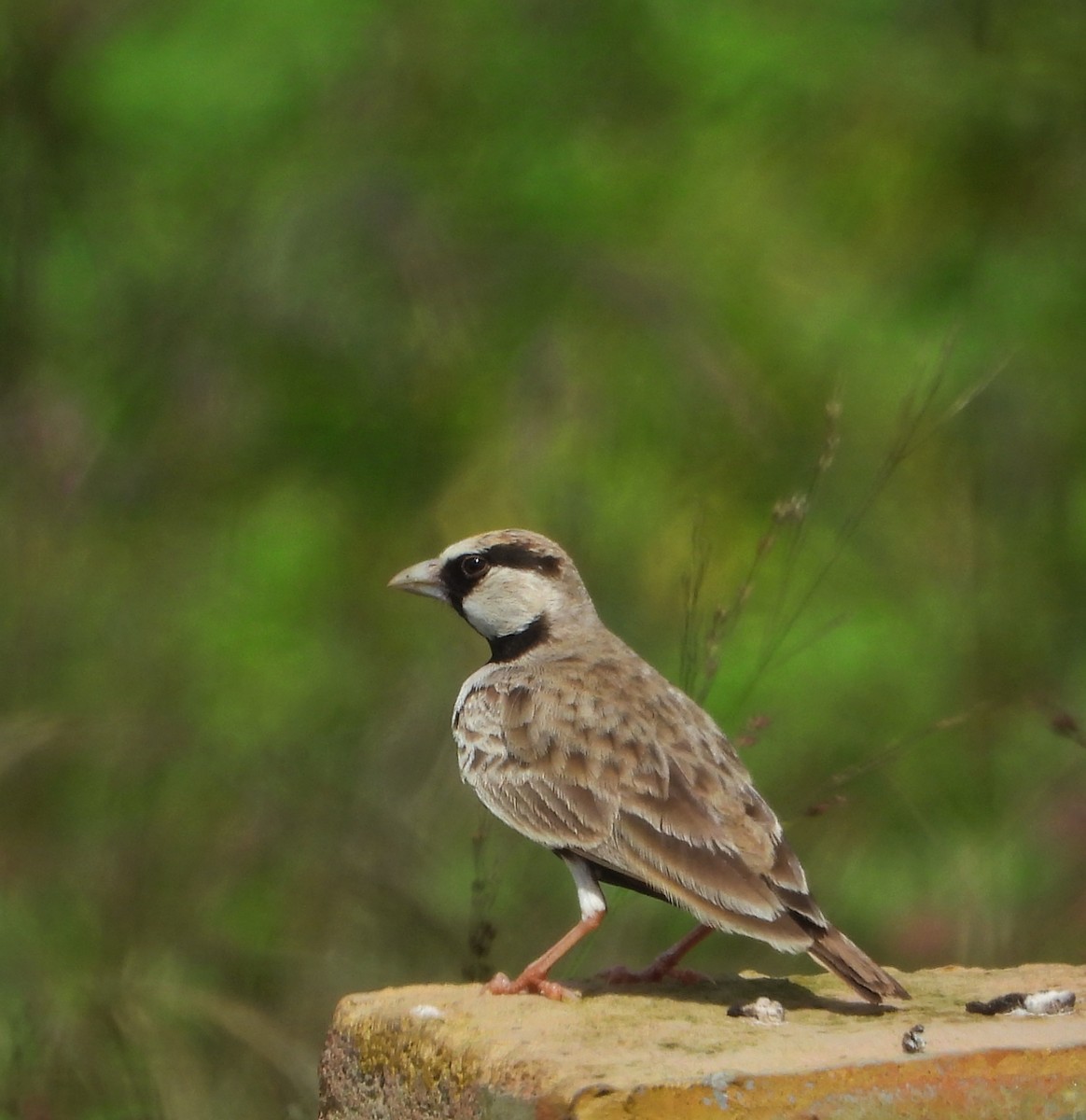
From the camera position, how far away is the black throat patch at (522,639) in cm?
563

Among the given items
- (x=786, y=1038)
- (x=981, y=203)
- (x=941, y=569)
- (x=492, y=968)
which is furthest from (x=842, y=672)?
(x=786, y=1038)

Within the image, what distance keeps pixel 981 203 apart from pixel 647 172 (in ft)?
7.31

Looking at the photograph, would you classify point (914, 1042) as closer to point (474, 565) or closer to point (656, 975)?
point (656, 975)

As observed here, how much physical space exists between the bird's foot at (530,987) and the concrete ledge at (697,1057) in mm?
36

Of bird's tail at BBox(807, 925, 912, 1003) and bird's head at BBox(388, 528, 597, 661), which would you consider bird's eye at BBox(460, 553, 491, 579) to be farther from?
bird's tail at BBox(807, 925, 912, 1003)

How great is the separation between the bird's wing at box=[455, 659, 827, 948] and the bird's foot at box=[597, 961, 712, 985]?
23 cm

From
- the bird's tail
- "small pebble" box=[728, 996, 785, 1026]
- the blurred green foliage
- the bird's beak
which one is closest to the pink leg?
"small pebble" box=[728, 996, 785, 1026]

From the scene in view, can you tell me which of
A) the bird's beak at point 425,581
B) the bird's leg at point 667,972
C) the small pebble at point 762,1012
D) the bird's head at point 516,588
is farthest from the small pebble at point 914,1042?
the bird's beak at point 425,581

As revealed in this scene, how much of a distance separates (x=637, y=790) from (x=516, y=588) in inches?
46.8

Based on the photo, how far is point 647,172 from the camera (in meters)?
13.1

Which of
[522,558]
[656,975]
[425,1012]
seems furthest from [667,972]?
[522,558]

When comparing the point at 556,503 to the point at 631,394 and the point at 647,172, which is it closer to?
the point at 631,394

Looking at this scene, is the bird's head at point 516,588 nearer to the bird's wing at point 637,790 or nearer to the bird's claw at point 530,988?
the bird's wing at point 637,790

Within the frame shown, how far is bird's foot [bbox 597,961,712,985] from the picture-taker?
455 centimetres
